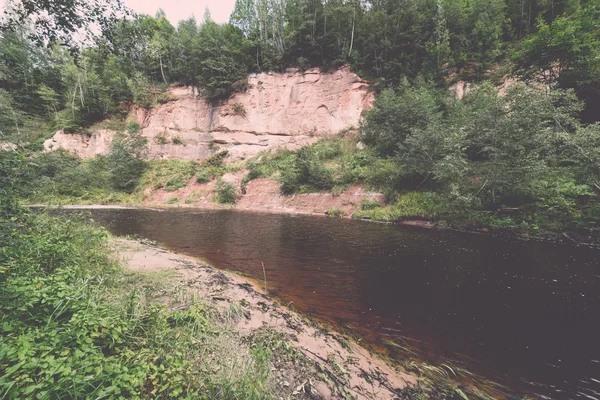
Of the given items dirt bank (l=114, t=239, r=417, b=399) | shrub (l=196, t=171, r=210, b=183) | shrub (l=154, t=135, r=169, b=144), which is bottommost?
dirt bank (l=114, t=239, r=417, b=399)

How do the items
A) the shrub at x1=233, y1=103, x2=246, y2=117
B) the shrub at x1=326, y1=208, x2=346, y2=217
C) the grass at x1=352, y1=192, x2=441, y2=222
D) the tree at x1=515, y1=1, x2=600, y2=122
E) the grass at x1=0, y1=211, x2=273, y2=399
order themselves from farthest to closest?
the shrub at x1=233, y1=103, x2=246, y2=117
the shrub at x1=326, y1=208, x2=346, y2=217
the tree at x1=515, y1=1, x2=600, y2=122
the grass at x1=352, y1=192, x2=441, y2=222
the grass at x1=0, y1=211, x2=273, y2=399

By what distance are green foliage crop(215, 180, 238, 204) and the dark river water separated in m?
16.6

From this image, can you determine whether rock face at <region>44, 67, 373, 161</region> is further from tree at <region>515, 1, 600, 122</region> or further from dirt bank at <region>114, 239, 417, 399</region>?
dirt bank at <region>114, 239, 417, 399</region>

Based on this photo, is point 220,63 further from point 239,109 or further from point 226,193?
point 226,193

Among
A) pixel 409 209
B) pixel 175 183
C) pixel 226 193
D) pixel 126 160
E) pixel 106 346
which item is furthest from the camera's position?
pixel 126 160

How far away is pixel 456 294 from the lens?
228 inches

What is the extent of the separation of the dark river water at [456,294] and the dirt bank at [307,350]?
0.61 m

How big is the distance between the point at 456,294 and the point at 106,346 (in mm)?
6840

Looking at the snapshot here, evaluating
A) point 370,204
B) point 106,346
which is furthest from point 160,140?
point 106,346

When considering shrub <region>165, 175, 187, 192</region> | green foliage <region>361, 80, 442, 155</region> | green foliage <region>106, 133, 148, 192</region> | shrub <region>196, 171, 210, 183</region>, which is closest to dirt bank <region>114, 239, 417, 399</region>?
green foliage <region>361, 80, 442, 155</region>

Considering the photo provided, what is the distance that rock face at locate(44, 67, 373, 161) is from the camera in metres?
32.9

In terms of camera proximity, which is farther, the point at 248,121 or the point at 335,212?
the point at 248,121

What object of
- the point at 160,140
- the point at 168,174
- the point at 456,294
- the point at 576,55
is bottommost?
the point at 456,294

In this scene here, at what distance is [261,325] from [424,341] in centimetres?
288
